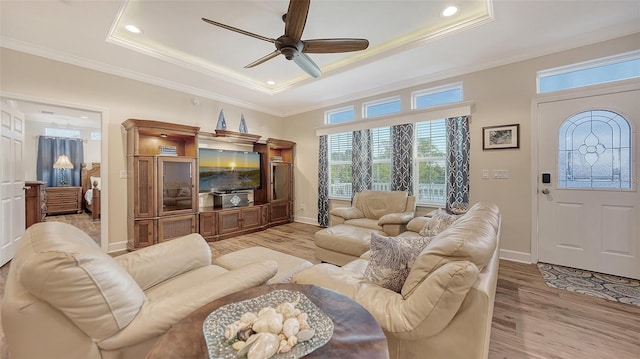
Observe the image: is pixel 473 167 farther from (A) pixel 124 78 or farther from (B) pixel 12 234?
(B) pixel 12 234

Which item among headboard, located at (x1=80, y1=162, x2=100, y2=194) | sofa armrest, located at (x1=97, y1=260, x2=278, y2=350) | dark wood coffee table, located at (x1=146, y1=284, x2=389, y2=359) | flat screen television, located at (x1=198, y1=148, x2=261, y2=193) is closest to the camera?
dark wood coffee table, located at (x1=146, y1=284, x2=389, y2=359)

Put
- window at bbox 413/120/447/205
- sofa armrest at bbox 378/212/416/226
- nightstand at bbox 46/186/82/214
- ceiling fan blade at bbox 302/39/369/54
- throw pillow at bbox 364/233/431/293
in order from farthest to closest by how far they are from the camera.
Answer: nightstand at bbox 46/186/82/214 → window at bbox 413/120/447/205 → sofa armrest at bbox 378/212/416/226 → ceiling fan blade at bbox 302/39/369/54 → throw pillow at bbox 364/233/431/293

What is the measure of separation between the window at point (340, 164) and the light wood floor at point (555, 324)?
3.09 meters

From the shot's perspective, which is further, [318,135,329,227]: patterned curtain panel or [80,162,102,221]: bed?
[80,162,102,221]: bed

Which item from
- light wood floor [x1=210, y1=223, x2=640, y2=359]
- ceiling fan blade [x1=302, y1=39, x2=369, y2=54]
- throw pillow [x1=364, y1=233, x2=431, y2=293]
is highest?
ceiling fan blade [x1=302, y1=39, x2=369, y2=54]

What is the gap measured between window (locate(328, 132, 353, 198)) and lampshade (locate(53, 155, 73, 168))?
7827 mm

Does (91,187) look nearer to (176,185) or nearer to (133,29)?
A: (176,185)

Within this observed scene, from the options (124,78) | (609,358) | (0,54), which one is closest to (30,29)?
(0,54)

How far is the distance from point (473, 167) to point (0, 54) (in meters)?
6.22

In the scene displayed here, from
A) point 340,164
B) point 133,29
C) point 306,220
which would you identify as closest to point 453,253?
point 133,29

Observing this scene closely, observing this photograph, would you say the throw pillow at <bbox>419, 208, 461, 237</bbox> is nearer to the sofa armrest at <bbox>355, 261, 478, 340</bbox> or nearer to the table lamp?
the sofa armrest at <bbox>355, 261, 478, 340</bbox>

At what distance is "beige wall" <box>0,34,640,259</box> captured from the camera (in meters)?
3.03

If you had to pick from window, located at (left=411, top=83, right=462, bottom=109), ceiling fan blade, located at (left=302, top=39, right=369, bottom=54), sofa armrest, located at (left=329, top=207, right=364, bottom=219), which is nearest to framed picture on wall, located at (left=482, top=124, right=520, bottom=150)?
window, located at (left=411, top=83, right=462, bottom=109)

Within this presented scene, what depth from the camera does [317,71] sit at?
2.87 m
